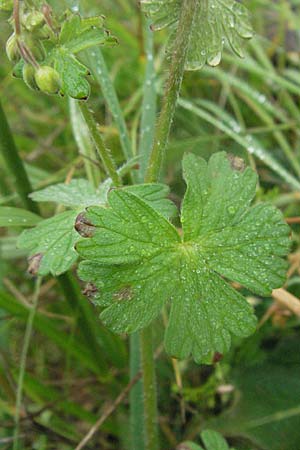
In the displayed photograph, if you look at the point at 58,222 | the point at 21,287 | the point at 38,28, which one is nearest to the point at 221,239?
the point at 58,222

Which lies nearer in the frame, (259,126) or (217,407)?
(217,407)

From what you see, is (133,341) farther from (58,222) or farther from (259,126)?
(259,126)

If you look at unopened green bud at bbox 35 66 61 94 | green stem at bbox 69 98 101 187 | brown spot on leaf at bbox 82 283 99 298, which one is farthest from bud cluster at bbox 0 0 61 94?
green stem at bbox 69 98 101 187

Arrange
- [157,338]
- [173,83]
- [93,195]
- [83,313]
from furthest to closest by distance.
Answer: [157,338]
[83,313]
[93,195]
[173,83]

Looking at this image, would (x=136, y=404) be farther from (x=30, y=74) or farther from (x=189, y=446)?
(x=30, y=74)

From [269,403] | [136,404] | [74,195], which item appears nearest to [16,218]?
[74,195]

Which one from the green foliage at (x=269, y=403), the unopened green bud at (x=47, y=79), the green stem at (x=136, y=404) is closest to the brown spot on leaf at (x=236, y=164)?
the unopened green bud at (x=47, y=79)
